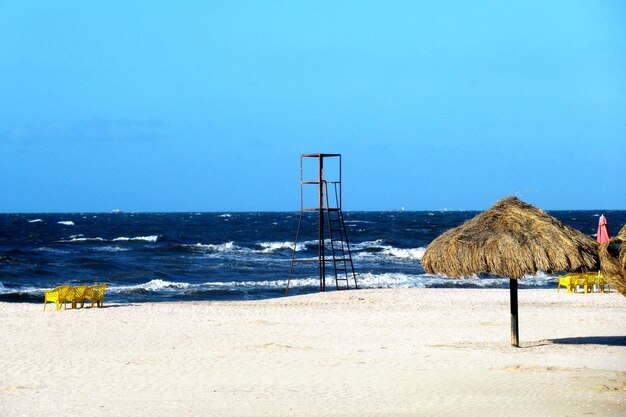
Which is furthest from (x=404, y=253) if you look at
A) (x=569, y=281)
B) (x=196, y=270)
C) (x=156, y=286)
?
(x=569, y=281)

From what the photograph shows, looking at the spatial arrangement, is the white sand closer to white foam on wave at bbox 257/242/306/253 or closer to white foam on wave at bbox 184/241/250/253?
white foam on wave at bbox 184/241/250/253

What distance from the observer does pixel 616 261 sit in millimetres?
8461

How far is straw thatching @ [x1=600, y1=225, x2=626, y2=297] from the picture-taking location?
8.37 metres

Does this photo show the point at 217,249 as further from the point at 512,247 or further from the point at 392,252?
the point at 512,247

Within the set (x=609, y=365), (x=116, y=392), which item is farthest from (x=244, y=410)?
(x=609, y=365)

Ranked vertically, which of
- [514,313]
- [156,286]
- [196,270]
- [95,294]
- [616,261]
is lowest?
[156,286]

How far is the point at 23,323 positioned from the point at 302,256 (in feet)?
95.0

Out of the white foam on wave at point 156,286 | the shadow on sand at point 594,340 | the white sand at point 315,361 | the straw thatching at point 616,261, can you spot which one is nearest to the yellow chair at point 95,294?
the white sand at point 315,361

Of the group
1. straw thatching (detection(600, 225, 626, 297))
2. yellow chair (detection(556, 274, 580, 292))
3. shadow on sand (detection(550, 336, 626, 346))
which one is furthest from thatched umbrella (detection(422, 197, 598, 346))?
yellow chair (detection(556, 274, 580, 292))

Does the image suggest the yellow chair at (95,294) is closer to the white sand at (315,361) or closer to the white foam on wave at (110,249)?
the white sand at (315,361)

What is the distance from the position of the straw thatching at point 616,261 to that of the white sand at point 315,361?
1164mm

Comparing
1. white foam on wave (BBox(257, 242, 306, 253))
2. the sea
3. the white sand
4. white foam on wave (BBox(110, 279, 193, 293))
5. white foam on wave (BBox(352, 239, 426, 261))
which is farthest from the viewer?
white foam on wave (BBox(257, 242, 306, 253))

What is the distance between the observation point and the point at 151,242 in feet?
167

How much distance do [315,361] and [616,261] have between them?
13.3 feet
